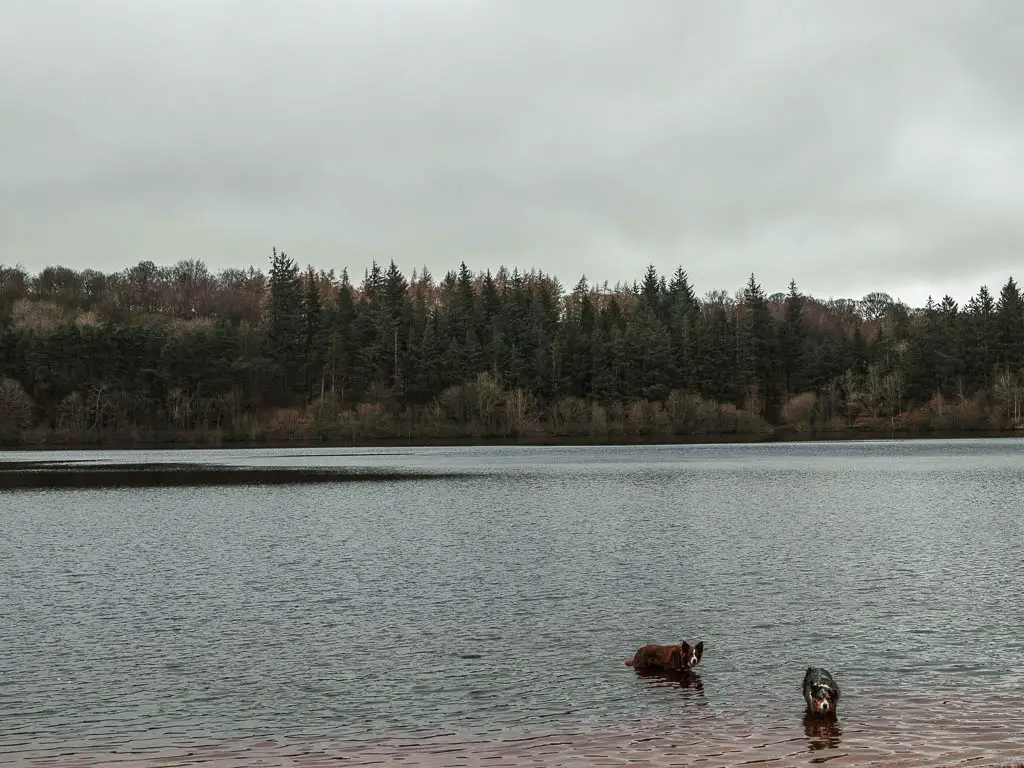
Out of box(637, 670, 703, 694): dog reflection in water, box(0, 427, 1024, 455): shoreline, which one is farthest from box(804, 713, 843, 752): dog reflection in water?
box(0, 427, 1024, 455): shoreline

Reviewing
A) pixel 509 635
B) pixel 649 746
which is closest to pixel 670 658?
pixel 649 746

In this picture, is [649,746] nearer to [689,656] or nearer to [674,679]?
[674,679]

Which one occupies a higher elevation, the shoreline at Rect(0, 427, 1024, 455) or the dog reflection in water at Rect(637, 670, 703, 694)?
the shoreline at Rect(0, 427, 1024, 455)

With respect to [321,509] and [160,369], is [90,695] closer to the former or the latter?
[321,509]

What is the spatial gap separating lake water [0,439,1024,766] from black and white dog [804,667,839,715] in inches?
10.4

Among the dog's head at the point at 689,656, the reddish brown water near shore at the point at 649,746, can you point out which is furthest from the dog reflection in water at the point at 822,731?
the dog's head at the point at 689,656

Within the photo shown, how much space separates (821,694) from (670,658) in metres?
2.99

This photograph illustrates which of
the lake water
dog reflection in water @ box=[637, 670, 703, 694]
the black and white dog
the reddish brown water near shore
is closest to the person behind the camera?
the reddish brown water near shore

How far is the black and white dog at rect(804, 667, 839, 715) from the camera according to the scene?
13562 mm

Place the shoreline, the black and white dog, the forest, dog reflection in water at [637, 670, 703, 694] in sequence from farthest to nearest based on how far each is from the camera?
the forest < the shoreline < dog reflection in water at [637, 670, 703, 694] < the black and white dog

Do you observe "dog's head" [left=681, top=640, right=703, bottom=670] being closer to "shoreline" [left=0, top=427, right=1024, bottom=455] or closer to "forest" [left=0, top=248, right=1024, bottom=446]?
"shoreline" [left=0, top=427, right=1024, bottom=455]

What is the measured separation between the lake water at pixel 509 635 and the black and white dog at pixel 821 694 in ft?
0.86

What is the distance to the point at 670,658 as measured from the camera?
16094mm

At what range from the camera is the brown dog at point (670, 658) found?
16.1 m
